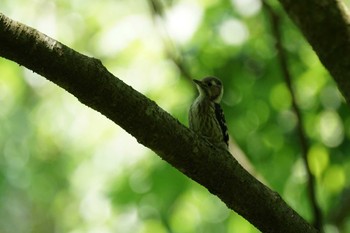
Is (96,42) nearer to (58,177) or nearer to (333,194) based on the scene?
(58,177)

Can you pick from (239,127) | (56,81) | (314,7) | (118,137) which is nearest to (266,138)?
(239,127)

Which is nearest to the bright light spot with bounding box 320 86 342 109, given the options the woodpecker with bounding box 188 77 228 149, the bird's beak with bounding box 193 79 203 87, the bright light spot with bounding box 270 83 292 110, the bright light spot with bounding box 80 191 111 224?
the bright light spot with bounding box 270 83 292 110

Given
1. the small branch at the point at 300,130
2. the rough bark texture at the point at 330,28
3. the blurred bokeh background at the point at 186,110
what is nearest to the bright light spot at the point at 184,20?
the blurred bokeh background at the point at 186,110

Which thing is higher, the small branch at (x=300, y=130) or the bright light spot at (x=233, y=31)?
the small branch at (x=300, y=130)

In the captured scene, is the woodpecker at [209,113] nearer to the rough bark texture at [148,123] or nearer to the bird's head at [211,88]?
the bird's head at [211,88]

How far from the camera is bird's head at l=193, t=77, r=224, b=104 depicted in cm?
589

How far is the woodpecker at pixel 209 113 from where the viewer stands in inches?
229

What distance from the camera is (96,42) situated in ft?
24.0

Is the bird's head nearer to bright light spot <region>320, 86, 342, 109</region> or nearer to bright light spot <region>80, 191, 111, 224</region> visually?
bright light spot <region>320, 86, 342, 109</region>

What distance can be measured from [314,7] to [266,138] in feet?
6.88

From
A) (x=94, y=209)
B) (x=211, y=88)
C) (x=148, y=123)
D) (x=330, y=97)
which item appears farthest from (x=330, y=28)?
(x=94, y=209)

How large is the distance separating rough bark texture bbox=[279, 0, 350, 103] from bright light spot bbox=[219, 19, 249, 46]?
2.31 meters

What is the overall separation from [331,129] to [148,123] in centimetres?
281

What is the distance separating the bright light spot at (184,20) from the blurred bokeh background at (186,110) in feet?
0.04
